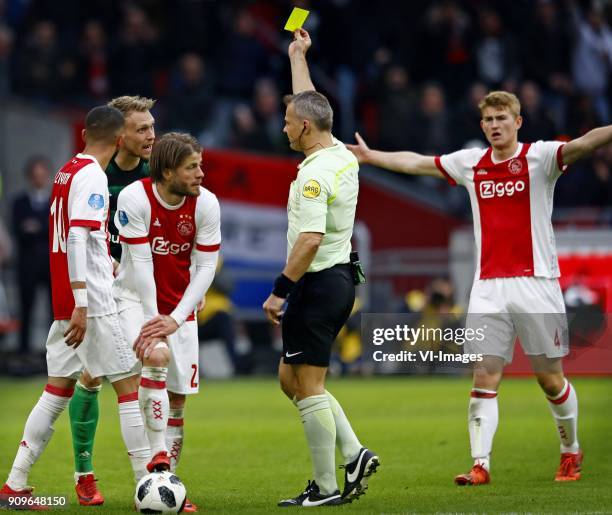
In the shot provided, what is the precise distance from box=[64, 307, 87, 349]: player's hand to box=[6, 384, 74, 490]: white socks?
1.73ft

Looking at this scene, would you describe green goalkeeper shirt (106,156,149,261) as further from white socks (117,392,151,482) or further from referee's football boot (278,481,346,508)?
referee's football boot (278,481,346,508)

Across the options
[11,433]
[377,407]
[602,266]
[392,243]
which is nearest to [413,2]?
[392,243]

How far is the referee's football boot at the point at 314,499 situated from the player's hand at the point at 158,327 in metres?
1.13

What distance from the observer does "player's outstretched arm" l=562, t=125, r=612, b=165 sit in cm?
791

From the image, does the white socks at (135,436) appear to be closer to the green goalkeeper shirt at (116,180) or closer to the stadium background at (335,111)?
the green goalkeeper shirt at (116,180)

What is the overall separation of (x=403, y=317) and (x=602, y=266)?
8.76 meters

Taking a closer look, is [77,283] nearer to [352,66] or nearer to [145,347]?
[145,347]

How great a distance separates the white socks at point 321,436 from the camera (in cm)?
721

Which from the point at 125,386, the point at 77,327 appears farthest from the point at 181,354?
the point at 77,327

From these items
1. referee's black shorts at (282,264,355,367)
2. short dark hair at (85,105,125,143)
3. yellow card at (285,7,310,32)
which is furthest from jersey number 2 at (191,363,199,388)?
yellow card at (285,7,310,32)

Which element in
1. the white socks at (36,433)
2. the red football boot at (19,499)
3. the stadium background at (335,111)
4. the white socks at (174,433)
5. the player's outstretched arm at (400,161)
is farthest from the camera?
the stadium background at (335,111)

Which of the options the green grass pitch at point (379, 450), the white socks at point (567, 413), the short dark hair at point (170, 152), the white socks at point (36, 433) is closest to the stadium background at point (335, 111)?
the green grass pitch at point (379, 450)

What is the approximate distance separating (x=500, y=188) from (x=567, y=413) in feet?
4.92

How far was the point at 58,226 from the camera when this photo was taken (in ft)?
23.8
